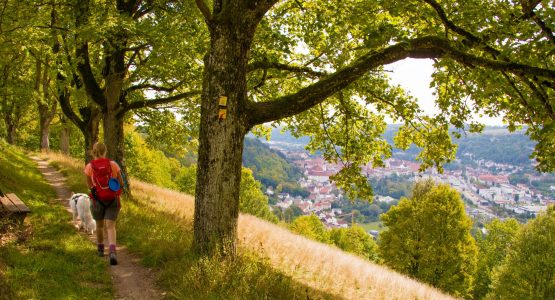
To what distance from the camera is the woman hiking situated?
7438 mm

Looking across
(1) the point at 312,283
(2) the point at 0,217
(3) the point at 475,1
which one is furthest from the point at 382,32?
(2) the point at 0,217

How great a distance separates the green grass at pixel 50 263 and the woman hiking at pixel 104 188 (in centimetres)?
72

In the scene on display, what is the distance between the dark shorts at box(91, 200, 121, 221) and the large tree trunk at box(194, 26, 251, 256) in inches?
65.9

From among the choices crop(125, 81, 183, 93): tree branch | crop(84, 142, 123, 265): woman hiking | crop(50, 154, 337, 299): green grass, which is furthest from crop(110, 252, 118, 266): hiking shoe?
crop(125, 81, 183, 93): tree branch

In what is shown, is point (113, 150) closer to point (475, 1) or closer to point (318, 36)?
point (318, 36)

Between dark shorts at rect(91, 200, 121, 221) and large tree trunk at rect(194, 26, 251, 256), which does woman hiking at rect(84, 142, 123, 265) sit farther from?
large tree trunk at rect(194, 26, 251, 256)

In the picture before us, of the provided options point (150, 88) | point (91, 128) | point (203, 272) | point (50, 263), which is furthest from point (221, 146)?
point (91, 128)

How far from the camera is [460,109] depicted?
10.3 metres

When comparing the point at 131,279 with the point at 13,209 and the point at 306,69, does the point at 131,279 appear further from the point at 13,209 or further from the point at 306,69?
the point at 306,69

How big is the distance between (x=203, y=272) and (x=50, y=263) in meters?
2.66

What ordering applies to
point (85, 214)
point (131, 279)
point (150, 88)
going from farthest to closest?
1. point (150, 88)
2. point (85, 214)
3. point (131, 279)

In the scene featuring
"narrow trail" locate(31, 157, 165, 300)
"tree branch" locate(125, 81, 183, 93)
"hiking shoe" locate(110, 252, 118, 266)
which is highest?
"tree branch" locate(125, 81, 183, 93)

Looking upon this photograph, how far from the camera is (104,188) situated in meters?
7.50

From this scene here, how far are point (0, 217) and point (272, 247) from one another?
20.3 ft
